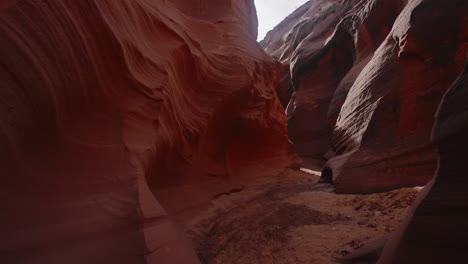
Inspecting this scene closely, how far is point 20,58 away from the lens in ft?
6.19

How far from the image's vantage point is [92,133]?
247 cm

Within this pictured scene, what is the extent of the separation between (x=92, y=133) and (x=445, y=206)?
3.04 m

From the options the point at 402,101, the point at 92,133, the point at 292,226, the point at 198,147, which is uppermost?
the point at 402,101

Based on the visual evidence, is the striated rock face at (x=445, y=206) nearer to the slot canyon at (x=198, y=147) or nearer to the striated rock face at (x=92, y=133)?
the slot canyon at (x=198, y=147)

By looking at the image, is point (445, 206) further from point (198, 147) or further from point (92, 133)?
point (198, 147)

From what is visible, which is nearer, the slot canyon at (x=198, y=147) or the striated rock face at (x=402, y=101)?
the slot canyon at (x=198, y=147)

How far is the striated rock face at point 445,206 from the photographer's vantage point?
4.35 ft

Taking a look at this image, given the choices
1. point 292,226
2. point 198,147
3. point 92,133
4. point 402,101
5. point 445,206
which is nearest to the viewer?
point 445,206

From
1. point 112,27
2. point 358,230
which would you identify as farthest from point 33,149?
point 358,230

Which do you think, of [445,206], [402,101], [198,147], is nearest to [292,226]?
[445,206]

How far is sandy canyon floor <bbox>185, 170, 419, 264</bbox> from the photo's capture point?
8.11ft

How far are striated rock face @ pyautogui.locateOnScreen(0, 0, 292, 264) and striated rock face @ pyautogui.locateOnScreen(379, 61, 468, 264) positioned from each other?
185 centimetres

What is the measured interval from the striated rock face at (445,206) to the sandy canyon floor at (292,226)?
874mm

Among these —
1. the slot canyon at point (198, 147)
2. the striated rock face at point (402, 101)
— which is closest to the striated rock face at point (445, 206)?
the slot canyon at point (198, 147)
